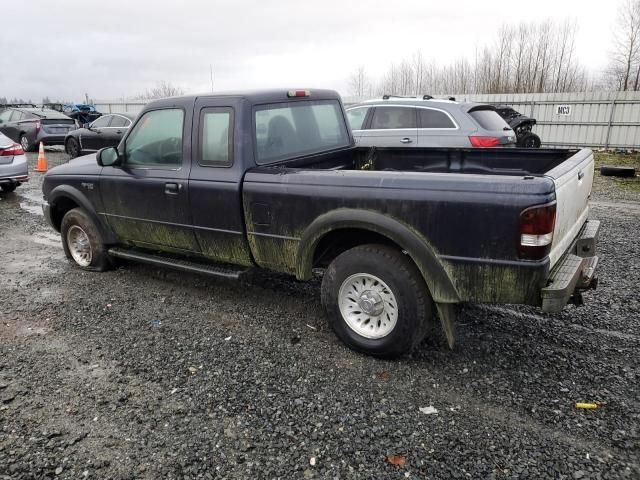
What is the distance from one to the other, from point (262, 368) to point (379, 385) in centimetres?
85

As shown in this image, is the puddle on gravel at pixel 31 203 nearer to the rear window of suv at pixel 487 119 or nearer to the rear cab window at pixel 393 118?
the rear cab window at pixel 393 118

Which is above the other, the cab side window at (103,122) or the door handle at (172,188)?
the cab side window at (103,122)

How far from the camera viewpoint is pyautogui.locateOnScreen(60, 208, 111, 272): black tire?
18.1 ft

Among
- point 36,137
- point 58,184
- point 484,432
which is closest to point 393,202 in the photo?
point 484,432

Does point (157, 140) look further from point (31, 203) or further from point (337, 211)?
point (31, 203)

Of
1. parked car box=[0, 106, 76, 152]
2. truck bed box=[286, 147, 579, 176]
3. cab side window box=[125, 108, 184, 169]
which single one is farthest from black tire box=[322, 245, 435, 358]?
parked car box=[0, 106, 76, 152]

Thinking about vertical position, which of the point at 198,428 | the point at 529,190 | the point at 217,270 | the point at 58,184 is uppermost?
the point at 529,190

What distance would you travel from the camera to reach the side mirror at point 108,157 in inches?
192

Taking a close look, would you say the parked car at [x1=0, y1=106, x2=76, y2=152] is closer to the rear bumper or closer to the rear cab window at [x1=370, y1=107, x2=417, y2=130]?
the rear cab window at [x1=370, y1=107, x2=417, y2=130]

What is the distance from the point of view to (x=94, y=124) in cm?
1619

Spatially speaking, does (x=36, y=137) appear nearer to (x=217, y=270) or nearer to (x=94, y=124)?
(x=94, y=124)

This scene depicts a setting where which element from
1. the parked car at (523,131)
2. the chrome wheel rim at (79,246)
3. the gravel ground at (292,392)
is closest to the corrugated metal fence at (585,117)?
the parked car at (523,131)

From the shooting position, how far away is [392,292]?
3490mm

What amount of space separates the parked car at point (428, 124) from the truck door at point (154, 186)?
13.9ft
